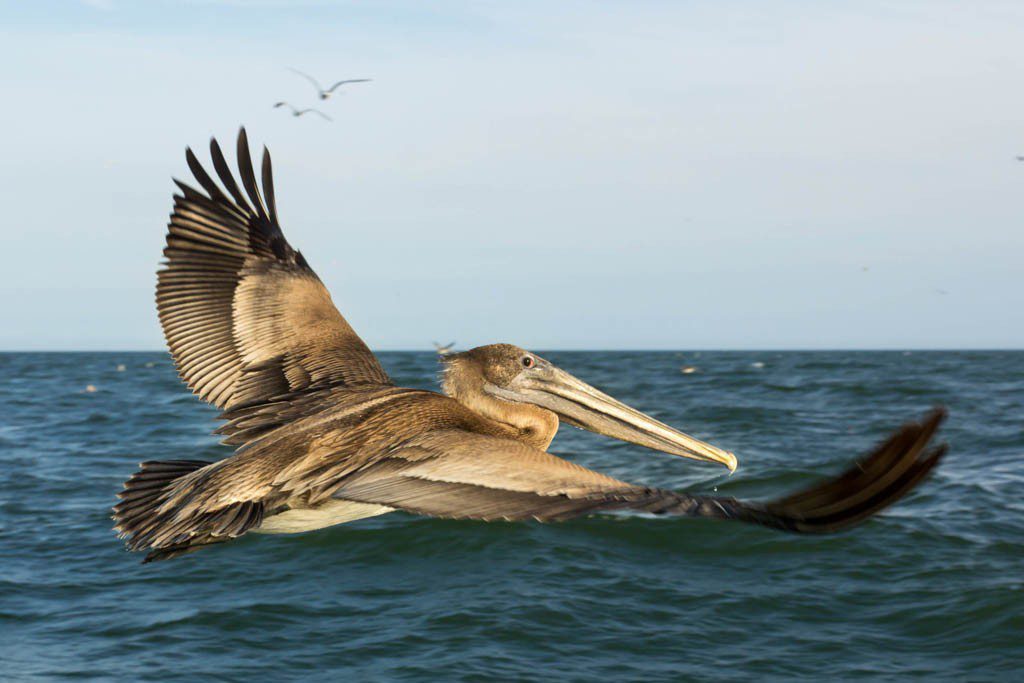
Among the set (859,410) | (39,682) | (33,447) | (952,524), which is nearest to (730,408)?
(859,410)

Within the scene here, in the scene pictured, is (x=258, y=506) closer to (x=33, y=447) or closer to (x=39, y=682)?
(x=39, y=682)

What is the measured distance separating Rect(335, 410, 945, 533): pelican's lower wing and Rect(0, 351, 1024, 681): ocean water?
5.66m

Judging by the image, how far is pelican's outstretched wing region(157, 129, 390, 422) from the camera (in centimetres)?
733

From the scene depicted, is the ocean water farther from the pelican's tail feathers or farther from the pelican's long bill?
the pelican's tail feathers

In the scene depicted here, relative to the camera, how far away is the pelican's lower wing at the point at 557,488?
14.1ft

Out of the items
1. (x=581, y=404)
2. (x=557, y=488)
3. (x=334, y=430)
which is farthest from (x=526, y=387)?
(x=557, y=488)

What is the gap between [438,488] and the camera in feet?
16.8

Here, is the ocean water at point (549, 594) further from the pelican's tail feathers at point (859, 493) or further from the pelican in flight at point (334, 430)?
the pelican's tail feathers at point (859, 493)

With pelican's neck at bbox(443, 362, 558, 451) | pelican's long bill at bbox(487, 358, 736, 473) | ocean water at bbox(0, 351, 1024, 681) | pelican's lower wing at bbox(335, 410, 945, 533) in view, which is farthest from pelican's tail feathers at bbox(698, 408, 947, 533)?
ocean water at bbox(0, 351, 1024, 681)

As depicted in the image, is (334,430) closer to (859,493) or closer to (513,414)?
(513,414)

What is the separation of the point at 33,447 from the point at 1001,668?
18890mm

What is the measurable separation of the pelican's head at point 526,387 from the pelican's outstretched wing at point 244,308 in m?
0.61

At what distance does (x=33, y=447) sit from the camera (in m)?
22.5

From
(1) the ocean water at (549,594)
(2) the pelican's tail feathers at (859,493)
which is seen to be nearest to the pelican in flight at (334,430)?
(2) the pelican's tail feathers at (859,493)
